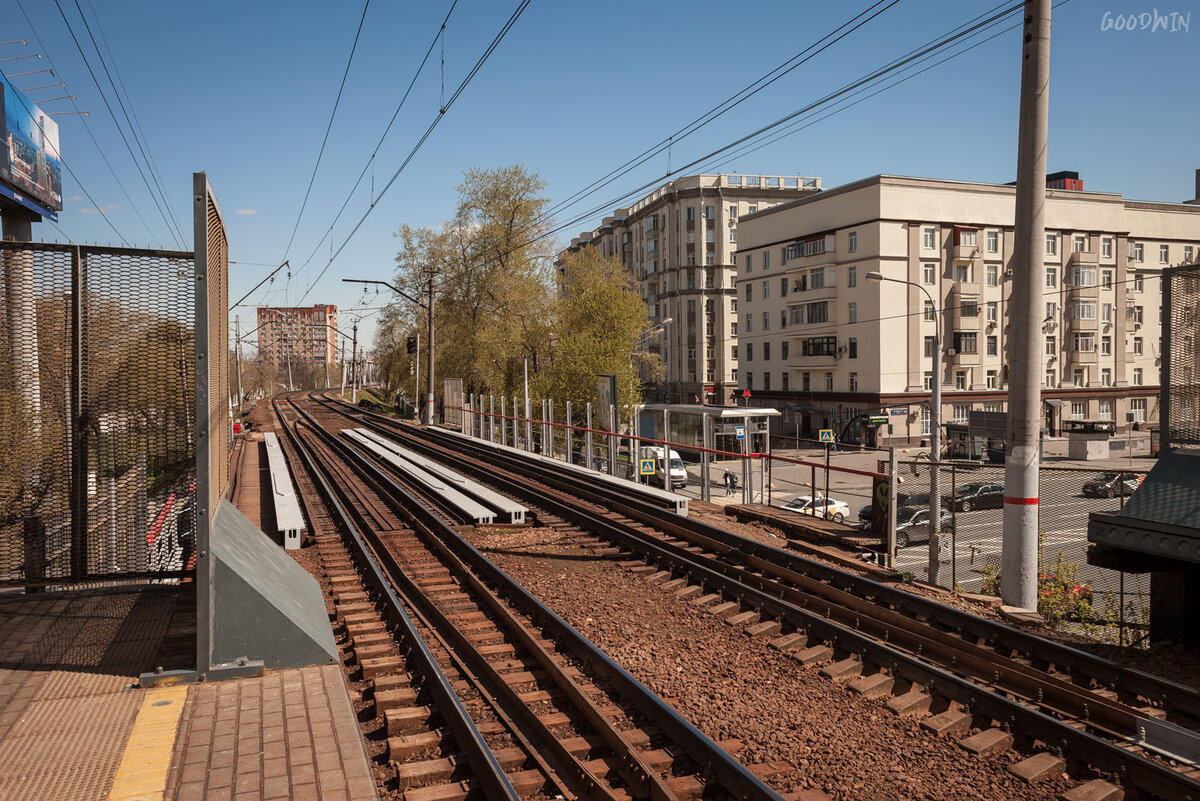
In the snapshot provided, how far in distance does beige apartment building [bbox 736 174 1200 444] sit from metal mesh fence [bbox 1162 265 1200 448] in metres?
43.0

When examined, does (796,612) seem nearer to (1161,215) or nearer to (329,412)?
(329,412)

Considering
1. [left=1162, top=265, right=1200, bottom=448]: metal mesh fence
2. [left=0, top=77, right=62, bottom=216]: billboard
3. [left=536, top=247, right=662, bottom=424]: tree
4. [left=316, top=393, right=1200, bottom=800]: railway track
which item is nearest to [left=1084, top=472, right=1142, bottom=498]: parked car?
[left=1162, top=265, right=1200, bottom=448]: metal mesh fence

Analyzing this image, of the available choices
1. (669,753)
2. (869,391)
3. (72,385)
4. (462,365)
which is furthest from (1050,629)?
(869,391)

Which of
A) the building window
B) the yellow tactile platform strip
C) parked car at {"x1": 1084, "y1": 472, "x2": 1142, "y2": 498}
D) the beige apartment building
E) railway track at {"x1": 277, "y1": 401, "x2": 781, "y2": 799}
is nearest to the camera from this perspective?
the yellow tactile platform strip

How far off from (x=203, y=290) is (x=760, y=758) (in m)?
4.70

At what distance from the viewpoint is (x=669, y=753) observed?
199 inches

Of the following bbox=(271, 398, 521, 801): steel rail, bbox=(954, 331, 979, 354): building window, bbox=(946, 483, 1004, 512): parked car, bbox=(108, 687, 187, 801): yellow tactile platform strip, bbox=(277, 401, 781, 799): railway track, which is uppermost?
bbox=(954, 331, 979, 354): building window

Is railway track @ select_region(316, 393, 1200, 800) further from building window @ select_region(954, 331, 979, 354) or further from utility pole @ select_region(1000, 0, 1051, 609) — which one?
building window @ select_region(954, 331, 979, 354)

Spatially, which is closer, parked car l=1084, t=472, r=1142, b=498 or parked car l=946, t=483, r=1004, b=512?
parked car l=1084, t=472, r=1142, b=498

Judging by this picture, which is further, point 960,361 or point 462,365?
point 960,361

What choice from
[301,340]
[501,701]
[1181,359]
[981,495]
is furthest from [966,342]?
[301,340]

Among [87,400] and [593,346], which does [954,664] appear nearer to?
[87,400]

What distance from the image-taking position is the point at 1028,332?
852 centimetres

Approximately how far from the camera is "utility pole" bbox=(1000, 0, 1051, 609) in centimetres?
834
